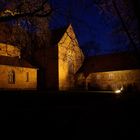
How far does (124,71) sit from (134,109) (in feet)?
115

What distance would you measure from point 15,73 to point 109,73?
1721cm

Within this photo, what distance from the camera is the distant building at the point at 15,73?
40.7 metres

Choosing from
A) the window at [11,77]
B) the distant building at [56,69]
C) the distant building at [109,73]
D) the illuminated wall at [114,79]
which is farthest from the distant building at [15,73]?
the illuminated wall at [114,79]

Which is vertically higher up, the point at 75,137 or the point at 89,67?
the point at 89,67

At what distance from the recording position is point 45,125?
33.9ft

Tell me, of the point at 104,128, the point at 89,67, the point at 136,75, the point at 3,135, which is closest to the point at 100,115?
the point at 104,128

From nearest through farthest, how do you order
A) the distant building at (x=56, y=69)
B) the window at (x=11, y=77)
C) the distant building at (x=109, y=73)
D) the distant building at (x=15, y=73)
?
the distant building at (x=15, y=73) → the window at (x=11, y=77) → the distant building at (x=109, y=73) → the distant building at (x=56, y=69)

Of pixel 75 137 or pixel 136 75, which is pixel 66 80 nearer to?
pixel 136 75

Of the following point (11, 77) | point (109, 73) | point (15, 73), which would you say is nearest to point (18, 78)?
point (15, 73)

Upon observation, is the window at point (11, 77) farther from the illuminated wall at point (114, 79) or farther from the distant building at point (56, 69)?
the illuminated wall at point (114, 79)

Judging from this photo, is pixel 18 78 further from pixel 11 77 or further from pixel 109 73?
pixel 109 73

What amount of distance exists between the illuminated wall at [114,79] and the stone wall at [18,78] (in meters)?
11.4

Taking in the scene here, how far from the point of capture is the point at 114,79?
4869 cm

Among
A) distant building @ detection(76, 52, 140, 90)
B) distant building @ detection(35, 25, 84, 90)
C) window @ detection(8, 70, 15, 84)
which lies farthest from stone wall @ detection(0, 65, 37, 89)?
distant building @ detection(76, 52, 140, 90)
